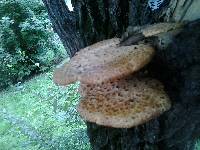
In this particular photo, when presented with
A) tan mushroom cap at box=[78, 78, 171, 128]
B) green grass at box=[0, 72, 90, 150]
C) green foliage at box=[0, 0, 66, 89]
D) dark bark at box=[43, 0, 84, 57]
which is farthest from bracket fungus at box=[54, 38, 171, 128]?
green foliage at box=[0, 0, 66, 89]

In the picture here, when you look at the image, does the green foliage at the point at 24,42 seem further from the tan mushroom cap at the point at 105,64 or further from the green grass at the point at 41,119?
the tan mushroom cap at the point at 105,64

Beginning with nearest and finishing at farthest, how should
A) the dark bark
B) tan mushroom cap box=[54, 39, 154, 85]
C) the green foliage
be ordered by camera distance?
tan mushroom cap box=[54, 39, 154, 85], the dark bark, the green foliage

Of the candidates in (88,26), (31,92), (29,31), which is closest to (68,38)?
(88,26)

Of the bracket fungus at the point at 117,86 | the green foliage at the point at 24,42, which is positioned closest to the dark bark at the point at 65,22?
the bracket fungus at the point at 117,86

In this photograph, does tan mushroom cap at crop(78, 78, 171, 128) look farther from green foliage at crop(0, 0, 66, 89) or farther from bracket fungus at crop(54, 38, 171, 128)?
green foliage at crop(0, 0, 66, 89)

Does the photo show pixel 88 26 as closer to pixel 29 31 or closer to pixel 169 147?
pixel 169 147

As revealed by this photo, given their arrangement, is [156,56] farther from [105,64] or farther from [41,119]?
[41,119]
